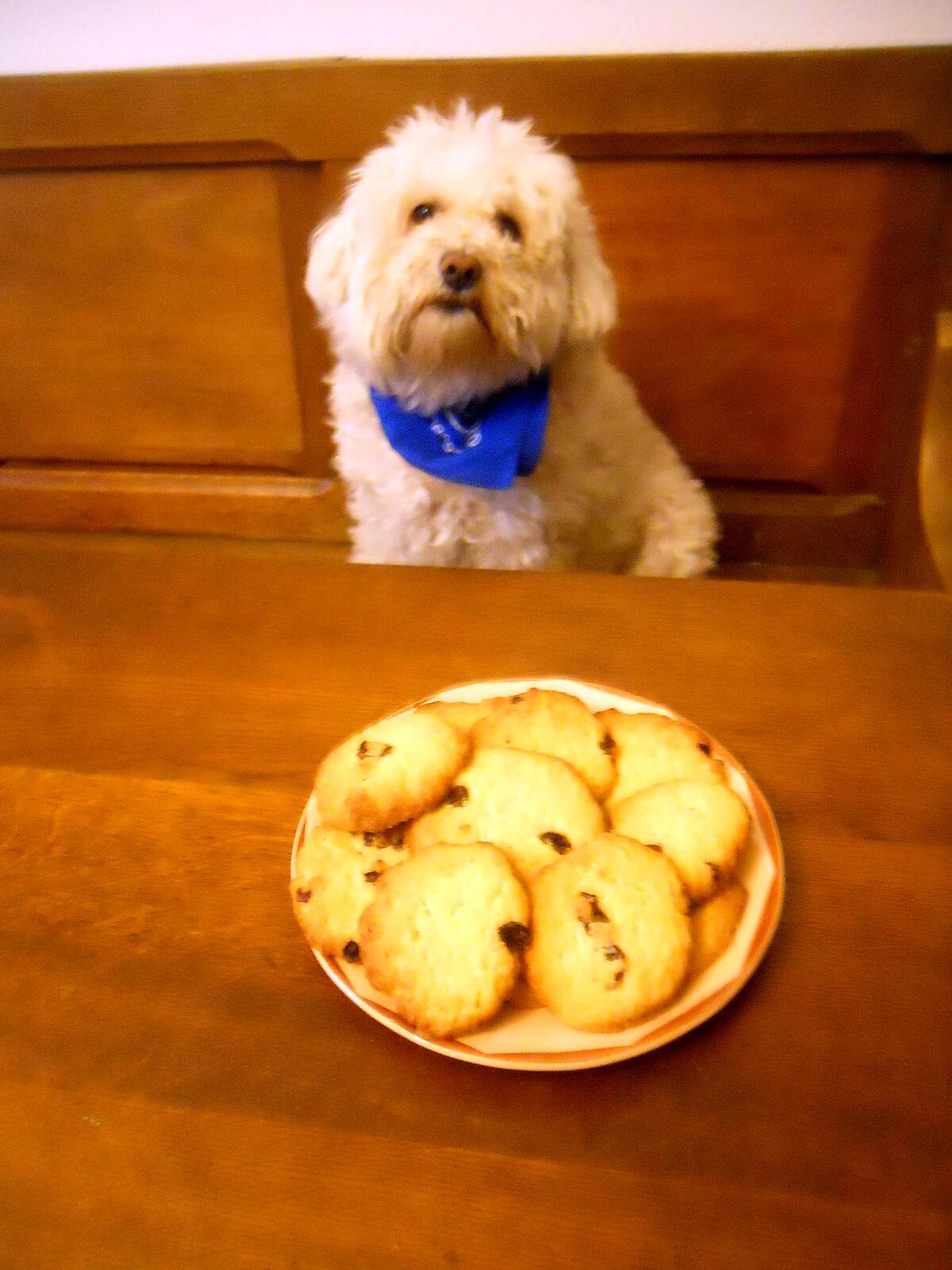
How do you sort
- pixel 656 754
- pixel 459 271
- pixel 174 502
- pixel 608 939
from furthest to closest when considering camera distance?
pixel 174 502 → pixel 459 271 → pixel 656 754 → pixel 608 939

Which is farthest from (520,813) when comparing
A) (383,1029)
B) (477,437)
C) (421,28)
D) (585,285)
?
(421,28)

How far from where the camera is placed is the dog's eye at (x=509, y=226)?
0.96 metres

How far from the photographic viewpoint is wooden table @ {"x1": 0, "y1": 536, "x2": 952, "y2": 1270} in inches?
15.5

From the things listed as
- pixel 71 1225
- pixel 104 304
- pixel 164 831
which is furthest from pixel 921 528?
pixel 104 304

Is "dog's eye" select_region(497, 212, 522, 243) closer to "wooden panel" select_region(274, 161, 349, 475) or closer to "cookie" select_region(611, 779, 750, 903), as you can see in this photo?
"wooden panel" select_region(274, 161, 349, 475)

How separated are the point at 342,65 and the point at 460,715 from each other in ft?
3.43

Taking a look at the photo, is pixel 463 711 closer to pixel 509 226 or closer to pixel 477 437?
pixel 477 437

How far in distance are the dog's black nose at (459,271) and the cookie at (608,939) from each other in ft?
2.18

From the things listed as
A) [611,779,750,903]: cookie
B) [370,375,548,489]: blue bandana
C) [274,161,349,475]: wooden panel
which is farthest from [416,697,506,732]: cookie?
[274,161,349,475]: wooden panel

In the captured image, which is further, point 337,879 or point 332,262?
point 332,262

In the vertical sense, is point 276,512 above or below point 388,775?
below

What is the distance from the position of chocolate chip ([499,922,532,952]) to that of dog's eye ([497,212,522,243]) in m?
0.77

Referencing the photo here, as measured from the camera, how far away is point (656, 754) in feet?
1.75

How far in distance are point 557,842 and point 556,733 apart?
8cm
